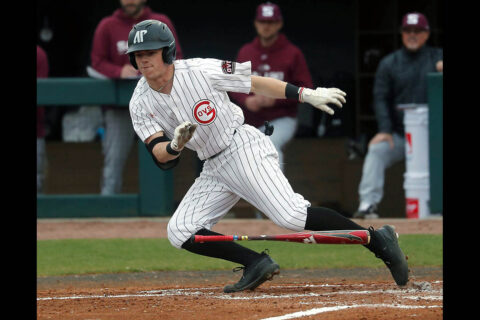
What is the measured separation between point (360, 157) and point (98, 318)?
238 inches

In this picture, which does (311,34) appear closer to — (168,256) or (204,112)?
(168,256)

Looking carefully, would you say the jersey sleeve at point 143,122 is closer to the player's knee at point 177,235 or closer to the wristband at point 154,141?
the wristband at point 154,141

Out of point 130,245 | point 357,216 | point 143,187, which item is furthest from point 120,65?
point 357,216

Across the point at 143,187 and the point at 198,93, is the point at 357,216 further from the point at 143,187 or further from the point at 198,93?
the point at 198,93

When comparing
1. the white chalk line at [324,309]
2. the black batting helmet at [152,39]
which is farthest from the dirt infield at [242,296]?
the black batting helmet at [152,39]

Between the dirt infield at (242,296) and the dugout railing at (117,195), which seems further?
the dugout railing at (117,195)

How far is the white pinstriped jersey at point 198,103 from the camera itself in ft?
17.3

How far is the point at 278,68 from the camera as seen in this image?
29.0 ft

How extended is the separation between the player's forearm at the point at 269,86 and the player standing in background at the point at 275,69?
3.32 m

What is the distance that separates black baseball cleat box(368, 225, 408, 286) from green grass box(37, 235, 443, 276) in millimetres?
1290

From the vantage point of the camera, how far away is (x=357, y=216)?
8891 millimetres

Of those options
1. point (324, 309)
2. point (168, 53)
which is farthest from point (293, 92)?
point (324, 309)

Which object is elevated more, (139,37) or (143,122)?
(139,37)

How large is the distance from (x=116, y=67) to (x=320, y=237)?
4315 millimetres
